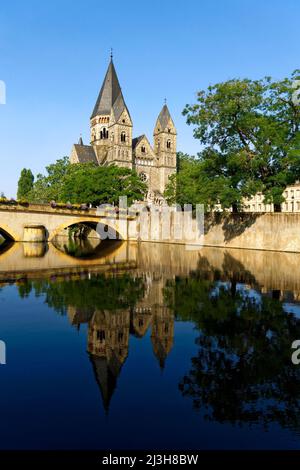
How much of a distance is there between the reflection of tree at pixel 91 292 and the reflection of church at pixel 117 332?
64 cm

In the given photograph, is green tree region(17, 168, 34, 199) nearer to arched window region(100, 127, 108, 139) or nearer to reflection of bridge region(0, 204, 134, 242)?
arched window region(100, 127, 108, 139)

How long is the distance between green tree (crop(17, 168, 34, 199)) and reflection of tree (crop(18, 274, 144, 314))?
104 meters

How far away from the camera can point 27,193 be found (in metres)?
114

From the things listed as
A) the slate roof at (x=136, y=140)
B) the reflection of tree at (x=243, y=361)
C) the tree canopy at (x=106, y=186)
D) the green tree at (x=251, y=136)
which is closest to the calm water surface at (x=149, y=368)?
the reflection of tree at (x=243, y=361)

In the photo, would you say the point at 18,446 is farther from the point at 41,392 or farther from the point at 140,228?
the point at 140,228

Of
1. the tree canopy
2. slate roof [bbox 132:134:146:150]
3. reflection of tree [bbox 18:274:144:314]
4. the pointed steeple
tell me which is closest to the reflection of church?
reflection of tree [bbox 18:274:144:314]

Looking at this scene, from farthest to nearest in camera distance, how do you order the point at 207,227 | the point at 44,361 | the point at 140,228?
the point at 140,228
the point at 207,227
the point at 44,361

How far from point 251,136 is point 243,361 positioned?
35.5m

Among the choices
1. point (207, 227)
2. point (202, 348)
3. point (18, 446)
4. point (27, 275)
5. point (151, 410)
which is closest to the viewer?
point (18, 446)

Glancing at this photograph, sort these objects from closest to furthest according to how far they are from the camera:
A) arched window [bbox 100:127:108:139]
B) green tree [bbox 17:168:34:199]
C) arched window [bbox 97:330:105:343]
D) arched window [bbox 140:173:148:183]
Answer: arched window [bbox 97:330:105:343] → arched window [bbox 140:173:148:183] → green tree [bbox 17:168:34:199] → arched window [bbox 100:127:108:139]

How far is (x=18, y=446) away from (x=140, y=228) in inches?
2284

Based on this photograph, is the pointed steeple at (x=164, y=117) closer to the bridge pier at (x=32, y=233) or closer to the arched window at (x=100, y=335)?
the bridge pier at (x=32, y=233)

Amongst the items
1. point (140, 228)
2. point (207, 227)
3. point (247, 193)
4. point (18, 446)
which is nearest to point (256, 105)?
point (247, 193)

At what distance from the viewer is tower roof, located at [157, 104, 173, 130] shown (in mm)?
126750
